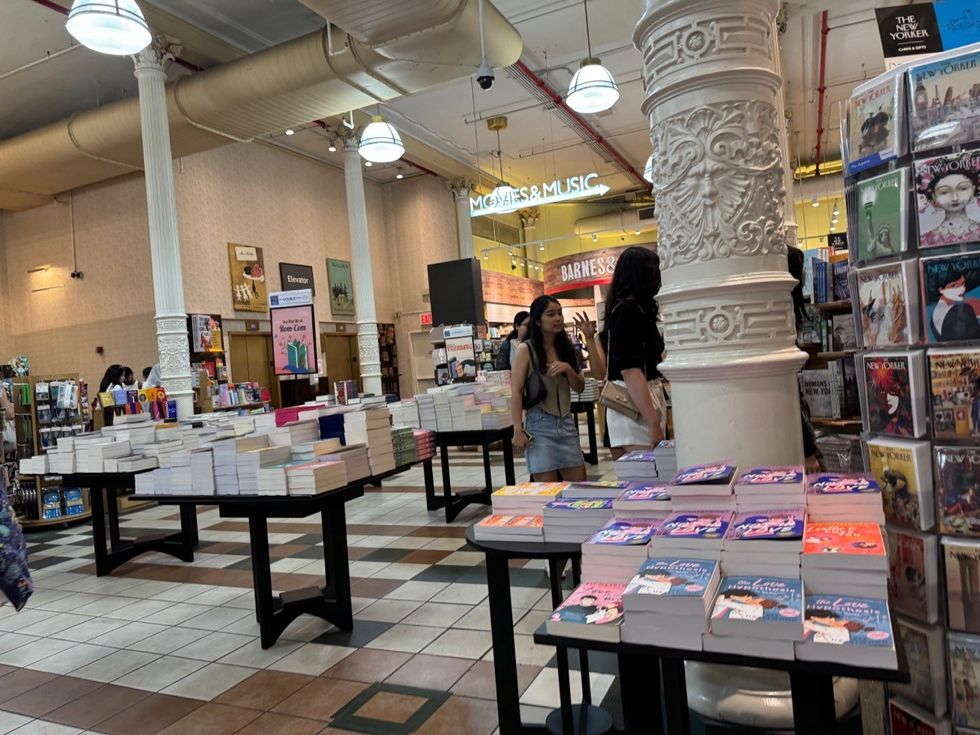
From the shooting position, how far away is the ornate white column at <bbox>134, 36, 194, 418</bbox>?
7316mm

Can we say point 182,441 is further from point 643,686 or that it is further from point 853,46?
point 853,46

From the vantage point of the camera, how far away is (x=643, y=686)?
1460 mm

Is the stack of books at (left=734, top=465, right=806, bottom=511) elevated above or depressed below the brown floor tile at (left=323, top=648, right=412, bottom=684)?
above

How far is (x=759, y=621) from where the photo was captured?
1.11 meters

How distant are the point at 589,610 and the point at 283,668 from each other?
208cm

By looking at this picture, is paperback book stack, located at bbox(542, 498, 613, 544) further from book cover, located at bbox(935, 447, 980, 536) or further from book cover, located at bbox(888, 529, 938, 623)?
book cover, located at bbox(935, 447, 980, 536)

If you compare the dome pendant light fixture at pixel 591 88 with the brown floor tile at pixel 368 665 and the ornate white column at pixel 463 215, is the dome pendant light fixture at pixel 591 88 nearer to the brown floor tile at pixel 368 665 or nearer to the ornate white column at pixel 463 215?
the brown floor tile at pixel 368 665

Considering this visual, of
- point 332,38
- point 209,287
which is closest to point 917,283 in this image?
point 332,38

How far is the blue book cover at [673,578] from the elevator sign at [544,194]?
8.10 metres

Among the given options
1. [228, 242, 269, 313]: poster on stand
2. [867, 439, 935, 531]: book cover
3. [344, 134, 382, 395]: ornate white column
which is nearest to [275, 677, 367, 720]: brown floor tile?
[867, 439, 935, 531]: book cover

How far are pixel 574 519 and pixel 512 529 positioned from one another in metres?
0.17

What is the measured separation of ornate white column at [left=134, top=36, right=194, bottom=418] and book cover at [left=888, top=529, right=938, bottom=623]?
7357mm

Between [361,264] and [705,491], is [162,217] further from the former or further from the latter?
[705,491]

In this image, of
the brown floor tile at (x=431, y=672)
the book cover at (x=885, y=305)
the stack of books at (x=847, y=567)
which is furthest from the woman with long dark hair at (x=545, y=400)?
the stack of books at (x=847, y=567)
